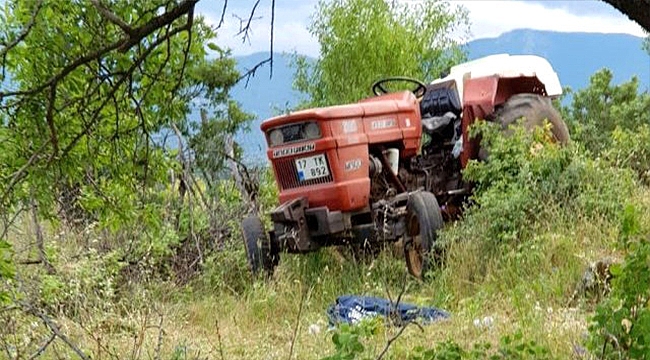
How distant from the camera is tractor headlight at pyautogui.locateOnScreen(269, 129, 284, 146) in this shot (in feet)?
21.2

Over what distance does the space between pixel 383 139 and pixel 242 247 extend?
1.68 metres

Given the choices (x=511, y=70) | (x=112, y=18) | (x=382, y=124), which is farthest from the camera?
(x=511, y=70)

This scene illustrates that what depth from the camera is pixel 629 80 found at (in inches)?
808

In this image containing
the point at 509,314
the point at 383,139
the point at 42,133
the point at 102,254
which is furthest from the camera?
the point at 102,254

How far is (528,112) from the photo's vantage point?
714 cm

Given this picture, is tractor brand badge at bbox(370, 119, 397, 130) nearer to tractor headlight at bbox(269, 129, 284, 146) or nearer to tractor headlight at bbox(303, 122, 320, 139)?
tractor headlight at bbox(303, 122, 320, 139)

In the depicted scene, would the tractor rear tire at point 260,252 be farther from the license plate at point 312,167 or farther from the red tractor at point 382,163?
the license plate at point 312,167

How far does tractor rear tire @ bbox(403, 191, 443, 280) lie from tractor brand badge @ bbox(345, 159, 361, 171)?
1.39ft

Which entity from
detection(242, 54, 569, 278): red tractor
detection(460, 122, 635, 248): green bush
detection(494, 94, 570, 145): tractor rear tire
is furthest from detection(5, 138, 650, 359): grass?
detection(494, 94, 570, 145): tractor rear tire

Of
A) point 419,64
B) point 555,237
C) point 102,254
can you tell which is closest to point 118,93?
point 555,237

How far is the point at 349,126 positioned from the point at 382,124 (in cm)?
35

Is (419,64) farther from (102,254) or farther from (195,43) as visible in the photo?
(195,43)

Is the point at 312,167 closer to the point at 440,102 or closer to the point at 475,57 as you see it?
the point at 440,102

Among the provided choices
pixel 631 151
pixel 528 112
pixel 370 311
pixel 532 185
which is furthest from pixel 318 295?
pixel 631 151
